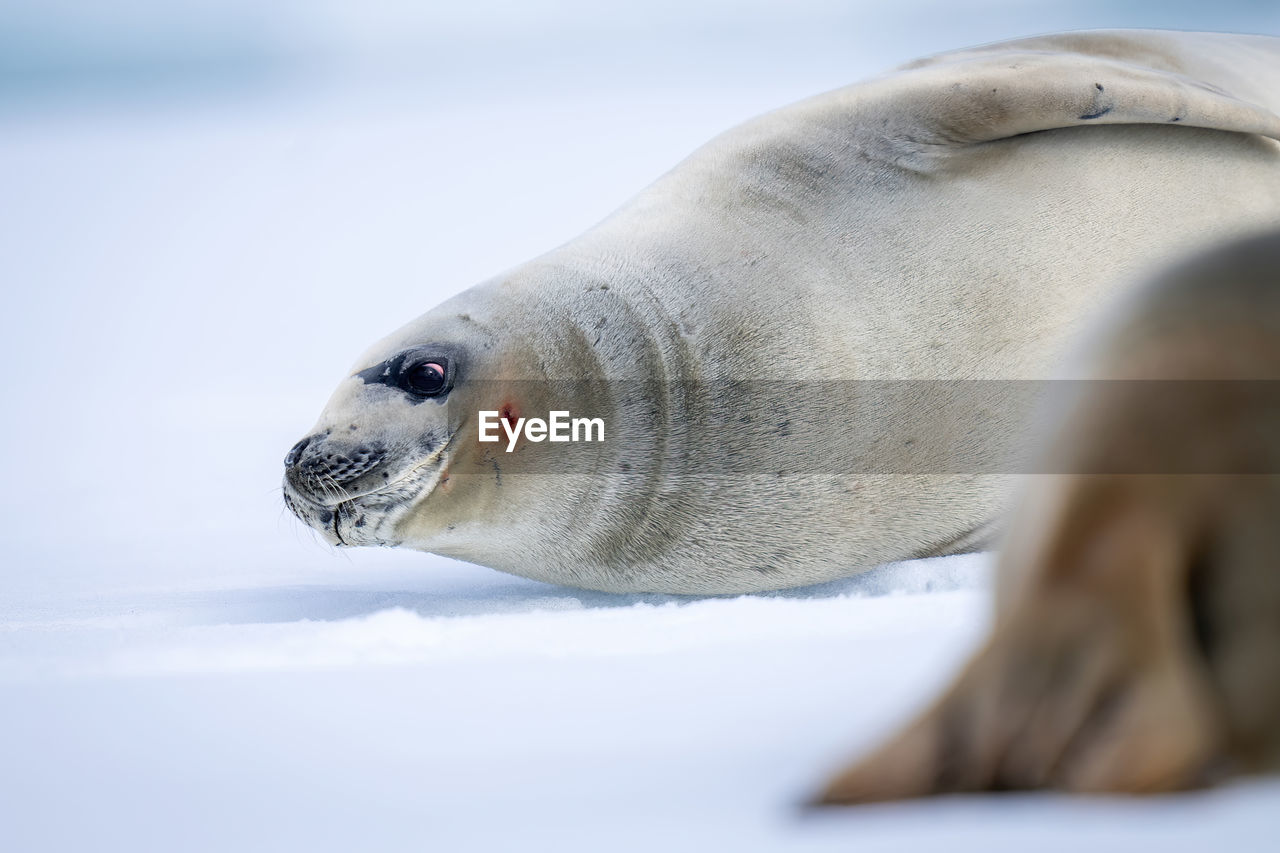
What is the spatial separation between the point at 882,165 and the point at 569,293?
0.68m

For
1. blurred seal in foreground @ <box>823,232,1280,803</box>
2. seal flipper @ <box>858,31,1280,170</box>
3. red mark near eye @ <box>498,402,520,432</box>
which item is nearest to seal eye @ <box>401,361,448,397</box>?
red mark near eye @ <box>498,402,520,432</box>

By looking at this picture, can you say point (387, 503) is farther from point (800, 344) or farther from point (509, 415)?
point (800, 344)

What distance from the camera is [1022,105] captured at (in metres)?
2.66

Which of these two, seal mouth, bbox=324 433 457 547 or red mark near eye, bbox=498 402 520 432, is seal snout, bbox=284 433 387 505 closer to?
seal mouth, bbox=324 433 457 547

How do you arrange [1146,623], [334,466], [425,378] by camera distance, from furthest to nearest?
[425,378]
[334,466]
[1146,623]

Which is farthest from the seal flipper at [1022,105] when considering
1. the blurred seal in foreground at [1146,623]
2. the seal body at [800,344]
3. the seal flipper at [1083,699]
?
the seal flipper at [1083,699]

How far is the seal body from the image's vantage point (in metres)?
2.40

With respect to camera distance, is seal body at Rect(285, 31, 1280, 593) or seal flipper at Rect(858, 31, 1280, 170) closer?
seal body at Rect(285, 31, 1280, 593)

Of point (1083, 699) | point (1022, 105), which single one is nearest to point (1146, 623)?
point (1083, 699)

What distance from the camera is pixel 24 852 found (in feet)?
3.42

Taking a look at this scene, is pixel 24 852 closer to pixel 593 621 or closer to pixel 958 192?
pixel 593 621

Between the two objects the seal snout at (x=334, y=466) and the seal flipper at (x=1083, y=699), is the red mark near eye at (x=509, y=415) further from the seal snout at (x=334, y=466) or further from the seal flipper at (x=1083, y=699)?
the seal flipper at (x=1083, y=699)

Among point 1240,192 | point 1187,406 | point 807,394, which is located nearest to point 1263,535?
point 1187,406

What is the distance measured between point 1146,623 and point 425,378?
5.31 ft
